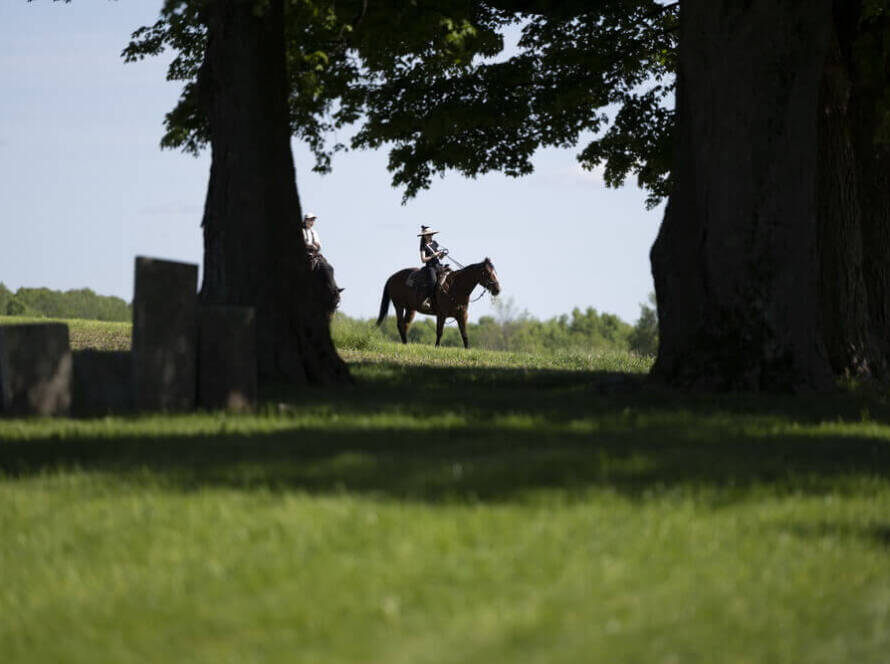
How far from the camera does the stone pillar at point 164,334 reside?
11977 millimetres

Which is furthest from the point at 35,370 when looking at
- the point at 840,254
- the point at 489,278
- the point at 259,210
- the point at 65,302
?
the point at 65,302

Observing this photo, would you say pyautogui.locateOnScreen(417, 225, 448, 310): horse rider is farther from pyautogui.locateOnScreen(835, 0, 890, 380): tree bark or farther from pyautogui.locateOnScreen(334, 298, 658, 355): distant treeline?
pyautogui.locateOnScreen(334, 298, 658, 355): distant treeline

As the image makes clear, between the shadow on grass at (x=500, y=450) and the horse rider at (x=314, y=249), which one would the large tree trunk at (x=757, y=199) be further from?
the horse rider at (x=314, y=249)

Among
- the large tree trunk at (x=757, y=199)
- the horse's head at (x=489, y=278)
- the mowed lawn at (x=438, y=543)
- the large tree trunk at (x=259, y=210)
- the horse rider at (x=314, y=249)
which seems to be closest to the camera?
the mowed lawn at (x=438, y=543)

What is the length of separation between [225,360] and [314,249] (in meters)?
17.1

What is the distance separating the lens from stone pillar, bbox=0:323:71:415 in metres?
12.1

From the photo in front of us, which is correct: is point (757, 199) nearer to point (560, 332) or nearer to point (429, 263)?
point (429, 263)

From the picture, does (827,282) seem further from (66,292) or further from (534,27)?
(66,292)

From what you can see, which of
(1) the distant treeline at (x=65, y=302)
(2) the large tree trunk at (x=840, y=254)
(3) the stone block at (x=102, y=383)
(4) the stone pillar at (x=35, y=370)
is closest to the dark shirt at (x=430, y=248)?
(2) the large tree trunk at (x=840, y=254)

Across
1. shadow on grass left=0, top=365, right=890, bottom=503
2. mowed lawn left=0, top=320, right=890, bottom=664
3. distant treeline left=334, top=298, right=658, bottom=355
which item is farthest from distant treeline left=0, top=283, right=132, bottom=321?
mowed lawn left=0, top=320, right=890, bottom=664

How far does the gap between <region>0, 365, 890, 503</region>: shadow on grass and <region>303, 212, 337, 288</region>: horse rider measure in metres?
14.8

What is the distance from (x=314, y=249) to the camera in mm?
29484

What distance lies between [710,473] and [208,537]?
3867 millimetres

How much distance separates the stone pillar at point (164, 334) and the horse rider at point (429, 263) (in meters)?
20.4
